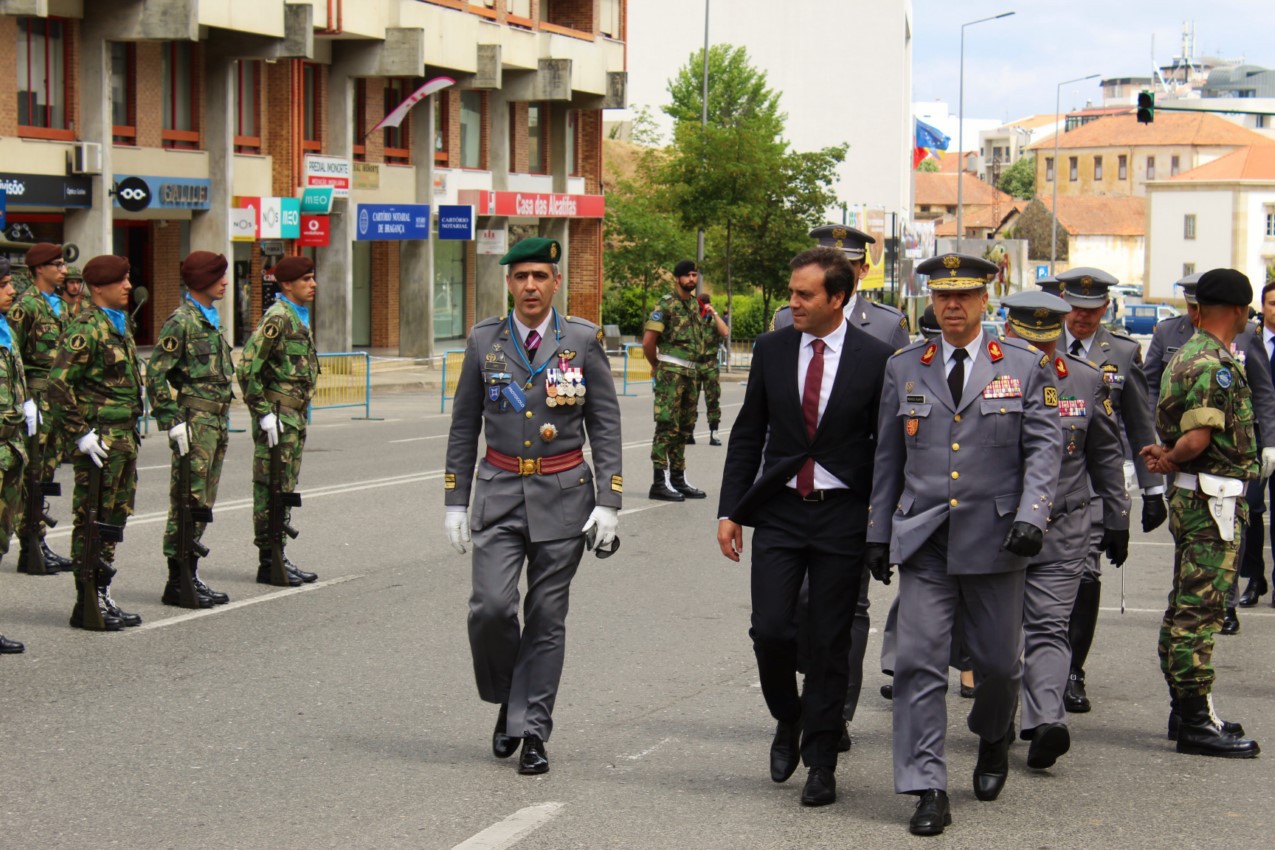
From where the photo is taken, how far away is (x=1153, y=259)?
384 ft

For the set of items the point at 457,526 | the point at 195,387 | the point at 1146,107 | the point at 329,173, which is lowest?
the point at 457,526

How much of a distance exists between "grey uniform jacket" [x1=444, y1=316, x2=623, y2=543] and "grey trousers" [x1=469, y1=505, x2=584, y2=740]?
75 millimetres

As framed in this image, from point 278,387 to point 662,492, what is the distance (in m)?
5.70

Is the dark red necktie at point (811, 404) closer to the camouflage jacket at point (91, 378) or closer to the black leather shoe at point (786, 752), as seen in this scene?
the black leather shoe at point (786, 752)

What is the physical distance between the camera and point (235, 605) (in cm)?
1073

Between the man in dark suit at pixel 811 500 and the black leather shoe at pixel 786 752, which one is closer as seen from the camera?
the man in dark suit at pixel 811 500

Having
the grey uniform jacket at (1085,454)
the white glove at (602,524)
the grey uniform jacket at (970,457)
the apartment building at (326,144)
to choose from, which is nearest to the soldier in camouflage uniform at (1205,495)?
the grey uniform jacket at (1085,454)

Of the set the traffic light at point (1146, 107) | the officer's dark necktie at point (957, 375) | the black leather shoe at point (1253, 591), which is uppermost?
the traffic light at point (1146, 107)

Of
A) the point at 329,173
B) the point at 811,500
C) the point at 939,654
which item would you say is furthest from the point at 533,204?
the point at 939,654

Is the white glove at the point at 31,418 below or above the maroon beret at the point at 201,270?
below

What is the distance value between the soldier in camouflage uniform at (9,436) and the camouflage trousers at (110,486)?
16.5 inches

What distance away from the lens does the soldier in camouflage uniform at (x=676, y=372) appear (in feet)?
53.6

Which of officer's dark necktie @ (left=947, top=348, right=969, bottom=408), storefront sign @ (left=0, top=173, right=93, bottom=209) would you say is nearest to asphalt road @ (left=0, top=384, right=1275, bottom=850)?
officer's dark necktie @ (left=947, top=348, right=969, bottom=408)

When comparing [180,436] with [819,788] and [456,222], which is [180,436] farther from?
[456,222]
